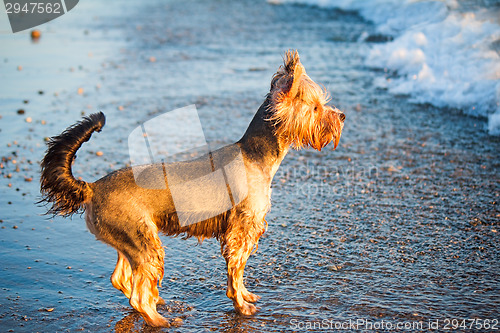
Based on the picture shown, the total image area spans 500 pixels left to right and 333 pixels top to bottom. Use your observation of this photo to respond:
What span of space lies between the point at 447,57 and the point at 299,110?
369 inches

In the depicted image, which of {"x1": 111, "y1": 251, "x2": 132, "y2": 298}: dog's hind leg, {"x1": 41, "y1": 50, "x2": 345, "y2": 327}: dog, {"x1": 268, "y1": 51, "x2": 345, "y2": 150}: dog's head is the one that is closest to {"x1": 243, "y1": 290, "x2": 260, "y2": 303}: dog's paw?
{"x1": 41, "y1": 50, "x2": 345, "y2": 327}: dog

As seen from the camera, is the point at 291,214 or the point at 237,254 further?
the point at 291,214

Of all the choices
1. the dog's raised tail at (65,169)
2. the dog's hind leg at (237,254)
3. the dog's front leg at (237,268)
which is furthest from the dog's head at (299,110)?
the dog's raised tail at (65,169)

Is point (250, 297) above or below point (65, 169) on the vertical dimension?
below

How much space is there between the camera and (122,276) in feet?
17.3

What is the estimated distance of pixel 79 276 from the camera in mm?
5758

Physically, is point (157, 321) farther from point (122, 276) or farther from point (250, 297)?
point (250, 297)

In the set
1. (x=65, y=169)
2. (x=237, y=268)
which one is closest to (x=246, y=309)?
(x=237, y=268)

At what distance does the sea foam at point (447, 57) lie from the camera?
11.0 metres

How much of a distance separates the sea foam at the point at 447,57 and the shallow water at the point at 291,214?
1.76ft

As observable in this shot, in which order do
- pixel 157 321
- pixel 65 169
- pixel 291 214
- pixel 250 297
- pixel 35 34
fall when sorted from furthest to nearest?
pixel 35 34
pixel 291 214
pixel 250 297
pixel 157 321
pixel 65 169

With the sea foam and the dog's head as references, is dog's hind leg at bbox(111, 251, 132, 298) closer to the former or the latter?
the dog's head

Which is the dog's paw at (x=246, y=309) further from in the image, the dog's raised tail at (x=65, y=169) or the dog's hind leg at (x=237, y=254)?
A: the dog's raised tail at (x=65, y=169)

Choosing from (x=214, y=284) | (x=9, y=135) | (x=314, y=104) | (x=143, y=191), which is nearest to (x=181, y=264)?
(x=214, y=284)
